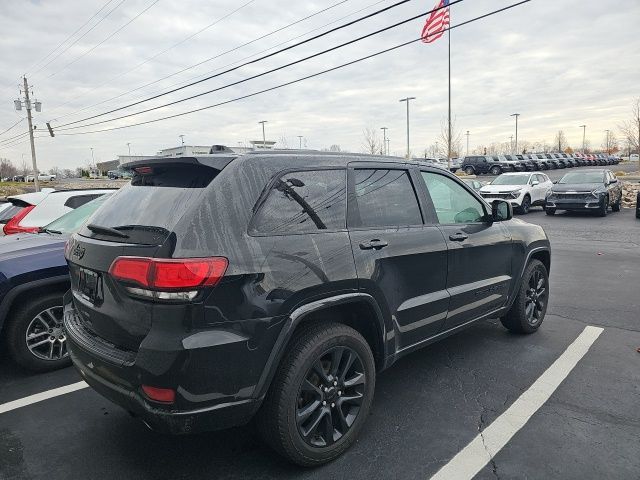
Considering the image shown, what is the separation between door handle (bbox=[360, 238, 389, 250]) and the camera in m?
2.91

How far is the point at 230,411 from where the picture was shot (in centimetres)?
234

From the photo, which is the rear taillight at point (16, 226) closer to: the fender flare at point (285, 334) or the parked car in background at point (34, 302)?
the parked car in background at point (34, 302)

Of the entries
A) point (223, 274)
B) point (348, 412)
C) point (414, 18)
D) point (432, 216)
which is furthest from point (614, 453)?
point (414, 18)

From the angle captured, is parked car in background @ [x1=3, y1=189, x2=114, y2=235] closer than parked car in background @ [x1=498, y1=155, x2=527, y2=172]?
Yes

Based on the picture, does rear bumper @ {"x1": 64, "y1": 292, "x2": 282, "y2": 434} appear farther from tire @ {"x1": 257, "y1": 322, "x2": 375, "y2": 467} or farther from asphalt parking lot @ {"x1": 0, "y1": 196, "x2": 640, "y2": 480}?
asphalt parking lot @ {"x1": 0, "y1": 196, "x2": 640, "y2": 480}

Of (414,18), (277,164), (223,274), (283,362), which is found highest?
(414,18)

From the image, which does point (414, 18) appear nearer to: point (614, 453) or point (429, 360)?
point (429, 360)

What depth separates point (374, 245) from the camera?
9.72ft

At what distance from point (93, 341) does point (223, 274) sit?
0.98 meters

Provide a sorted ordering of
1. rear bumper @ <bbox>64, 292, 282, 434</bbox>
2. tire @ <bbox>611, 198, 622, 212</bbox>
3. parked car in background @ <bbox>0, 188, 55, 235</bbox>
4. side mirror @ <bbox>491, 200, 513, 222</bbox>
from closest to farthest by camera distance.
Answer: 1. rear bumper @ <bbox>64, 292, 282, 434</bbox>
2. side mirror @ <bbox>491, 200, 513, 222</bbox>
3. parked car in background @ <bbox>0, 188, 55, 235</bbox>
4. tire @ <bbox>611, 198, 622, 212</bbox>

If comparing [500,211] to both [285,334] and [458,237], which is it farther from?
[285,334]

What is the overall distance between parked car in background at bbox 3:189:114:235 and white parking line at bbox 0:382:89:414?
264cm

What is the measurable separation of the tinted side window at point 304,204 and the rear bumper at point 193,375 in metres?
0.57

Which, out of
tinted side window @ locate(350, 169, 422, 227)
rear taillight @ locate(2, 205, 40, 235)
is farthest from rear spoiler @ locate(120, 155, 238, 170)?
rear taillight @ locate(2, 205, 40, 235)
